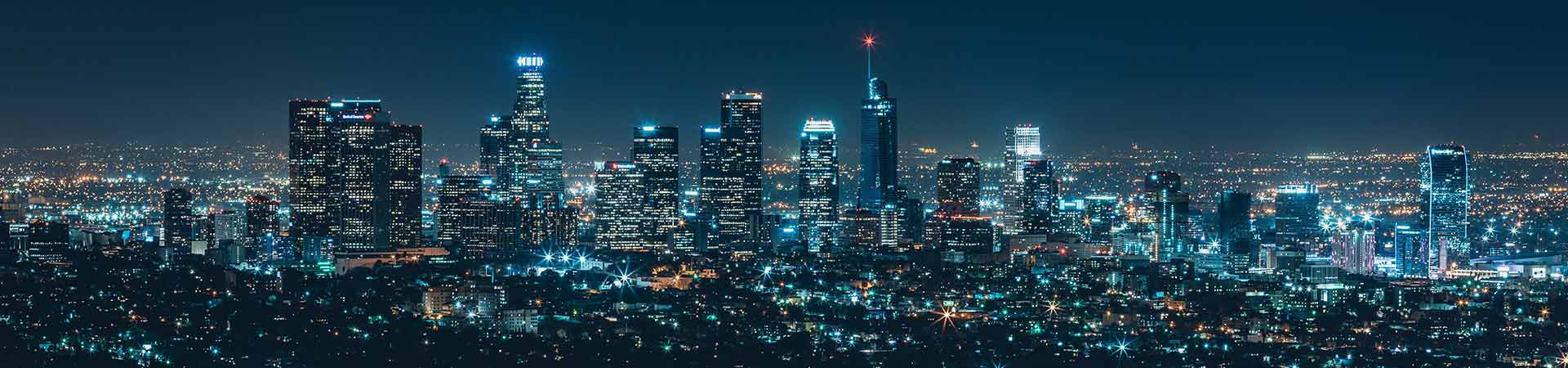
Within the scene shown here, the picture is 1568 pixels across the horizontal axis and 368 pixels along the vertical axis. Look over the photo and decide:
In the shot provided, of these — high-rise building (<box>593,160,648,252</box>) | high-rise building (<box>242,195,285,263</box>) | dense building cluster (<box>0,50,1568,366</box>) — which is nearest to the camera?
dense building cluster (<box>0,50,1568,366</box>)

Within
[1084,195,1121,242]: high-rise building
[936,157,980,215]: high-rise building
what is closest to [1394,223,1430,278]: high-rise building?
[1084,195,1121,242]: high-rise building

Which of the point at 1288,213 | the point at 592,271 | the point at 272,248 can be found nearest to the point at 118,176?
the point at 272,248

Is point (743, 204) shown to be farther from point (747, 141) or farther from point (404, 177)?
point (404, 177)

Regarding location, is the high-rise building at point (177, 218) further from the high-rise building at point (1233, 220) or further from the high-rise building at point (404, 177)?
the high-rise building at point (1233, 220)

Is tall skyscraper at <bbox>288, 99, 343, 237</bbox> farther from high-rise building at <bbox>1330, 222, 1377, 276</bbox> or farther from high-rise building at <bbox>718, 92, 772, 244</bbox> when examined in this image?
high-rise building at <bbox>1330, 222, 1377, 276</bbox>

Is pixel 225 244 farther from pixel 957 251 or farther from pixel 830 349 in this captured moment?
pixel 830 349

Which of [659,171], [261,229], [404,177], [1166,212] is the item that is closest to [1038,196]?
[1166,212]
